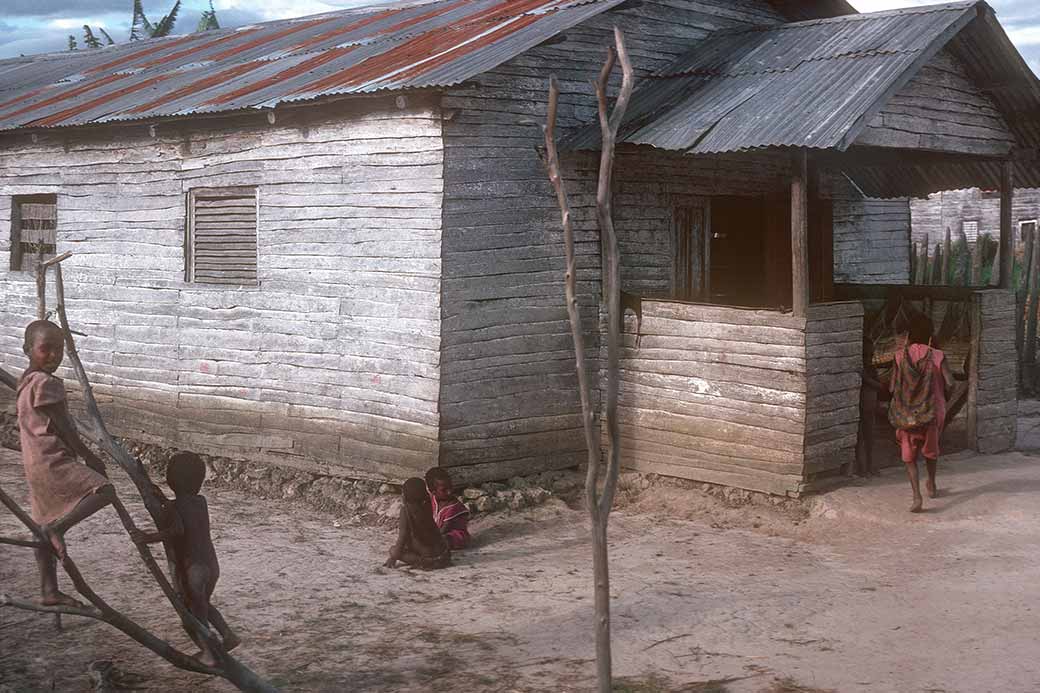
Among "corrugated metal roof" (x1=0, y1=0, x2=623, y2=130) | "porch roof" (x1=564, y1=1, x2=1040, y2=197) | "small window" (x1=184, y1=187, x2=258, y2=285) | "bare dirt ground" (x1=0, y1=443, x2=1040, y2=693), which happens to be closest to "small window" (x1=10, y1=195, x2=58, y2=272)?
"corrugated metal roof" (x1=0, y1=0, x2=623, y2=130)

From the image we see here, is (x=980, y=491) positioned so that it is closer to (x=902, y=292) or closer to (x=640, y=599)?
(x=902, y=292)

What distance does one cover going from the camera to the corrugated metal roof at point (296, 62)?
912cm

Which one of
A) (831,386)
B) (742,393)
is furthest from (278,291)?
(831,386)

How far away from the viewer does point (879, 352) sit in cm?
1066

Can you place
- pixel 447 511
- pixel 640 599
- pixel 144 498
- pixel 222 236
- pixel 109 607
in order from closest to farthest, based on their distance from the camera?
pixel 109 607
pixel 144 498
pixel 640 599
pixel 447 511
pixel 222 236

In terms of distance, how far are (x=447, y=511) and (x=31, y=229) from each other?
6879 millimetres

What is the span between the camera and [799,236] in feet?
27.6

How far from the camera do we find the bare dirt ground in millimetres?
5523

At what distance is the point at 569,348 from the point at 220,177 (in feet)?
11.2

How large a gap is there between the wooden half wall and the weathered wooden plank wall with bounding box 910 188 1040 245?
18403 millimetres

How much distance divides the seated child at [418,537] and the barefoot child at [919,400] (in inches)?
130

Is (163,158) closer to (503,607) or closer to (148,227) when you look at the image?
(148,227)

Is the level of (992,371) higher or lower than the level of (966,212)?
lower

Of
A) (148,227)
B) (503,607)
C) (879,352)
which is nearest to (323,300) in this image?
(148,227)
